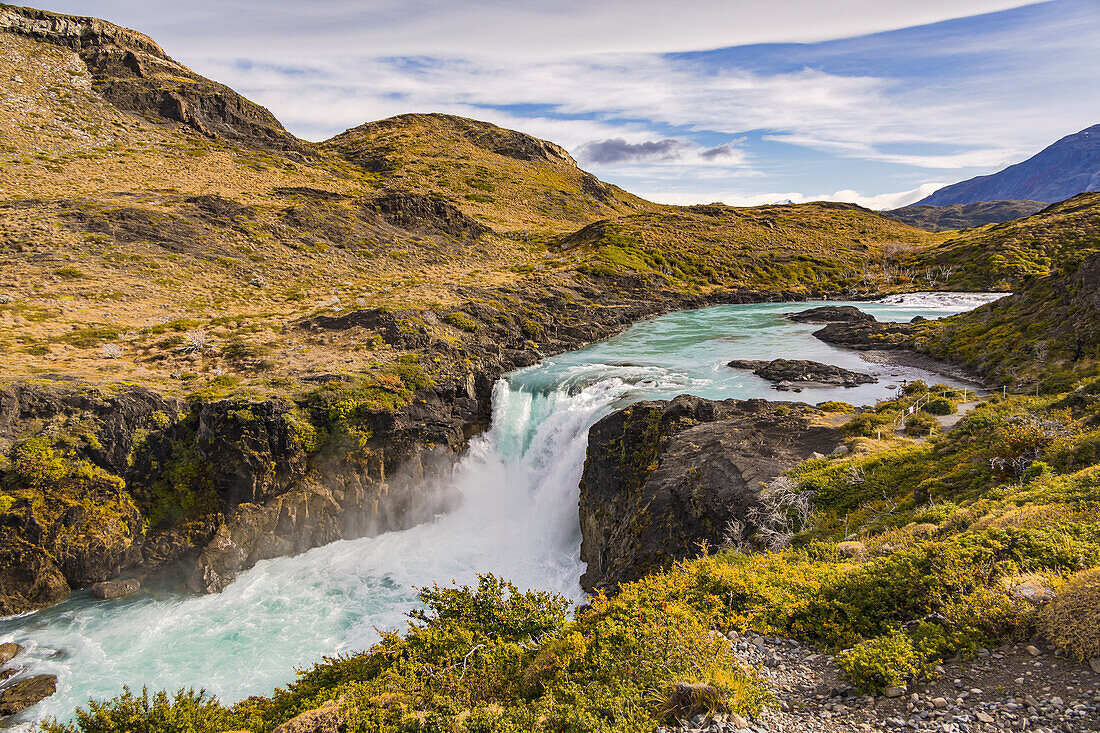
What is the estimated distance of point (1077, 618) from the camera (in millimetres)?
6324

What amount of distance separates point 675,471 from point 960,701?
12.9 meters

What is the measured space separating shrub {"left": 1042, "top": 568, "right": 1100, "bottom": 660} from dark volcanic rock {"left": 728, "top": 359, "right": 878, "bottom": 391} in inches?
982

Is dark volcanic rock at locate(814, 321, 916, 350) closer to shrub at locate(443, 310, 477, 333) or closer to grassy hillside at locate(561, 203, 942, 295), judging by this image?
grassy hillside at locate(561, 203, 942, 295)

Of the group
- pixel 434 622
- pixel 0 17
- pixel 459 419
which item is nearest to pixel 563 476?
pixel 459 419

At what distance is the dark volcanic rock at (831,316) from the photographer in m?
50.8

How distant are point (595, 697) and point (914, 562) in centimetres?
600

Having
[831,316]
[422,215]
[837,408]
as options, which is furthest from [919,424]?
[422,215]

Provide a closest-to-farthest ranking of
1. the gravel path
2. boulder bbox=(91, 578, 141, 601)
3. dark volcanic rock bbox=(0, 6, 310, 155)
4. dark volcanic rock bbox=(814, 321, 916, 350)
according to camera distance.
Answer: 1. the gravel path
2. boulder bbox=(91, 578, 141, 601)
3. dark volcanic rock bbox=(814, 321, 916, 350)
4. dark volcanic rock bbox=(0, 6, 310, 155)

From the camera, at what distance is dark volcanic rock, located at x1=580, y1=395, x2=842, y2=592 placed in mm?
16969

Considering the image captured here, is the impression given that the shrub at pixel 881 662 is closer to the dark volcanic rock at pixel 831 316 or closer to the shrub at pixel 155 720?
the shrub at pixel 155 720

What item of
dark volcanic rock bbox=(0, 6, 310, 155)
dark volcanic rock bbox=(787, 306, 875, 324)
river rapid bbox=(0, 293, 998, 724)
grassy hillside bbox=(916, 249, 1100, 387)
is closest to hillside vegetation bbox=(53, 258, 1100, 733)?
river rapid bbox=(0, 293, 998, 724)

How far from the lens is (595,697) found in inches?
284

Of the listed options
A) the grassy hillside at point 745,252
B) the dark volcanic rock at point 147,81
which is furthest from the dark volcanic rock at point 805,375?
the dark volcanic rock at point 147,81

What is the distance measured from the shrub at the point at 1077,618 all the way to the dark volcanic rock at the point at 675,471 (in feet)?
29.7
